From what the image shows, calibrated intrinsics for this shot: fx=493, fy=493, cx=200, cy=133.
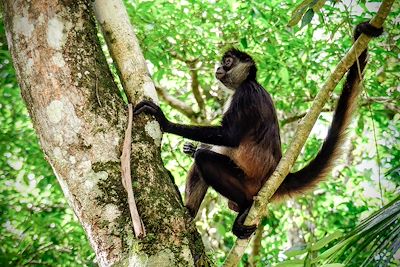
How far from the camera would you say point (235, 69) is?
3.88 metres

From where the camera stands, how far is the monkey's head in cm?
381

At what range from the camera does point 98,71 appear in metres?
2.04

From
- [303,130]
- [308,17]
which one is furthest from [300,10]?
[303,130]

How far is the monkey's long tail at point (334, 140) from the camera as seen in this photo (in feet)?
8.85

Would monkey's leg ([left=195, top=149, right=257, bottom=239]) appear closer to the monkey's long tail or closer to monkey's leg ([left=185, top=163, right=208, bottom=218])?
monkey's leg ([left=185, top=163, right=208, bottom=218])

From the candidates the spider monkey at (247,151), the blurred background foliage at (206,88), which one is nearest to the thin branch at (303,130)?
the spider monkey at (247,151)

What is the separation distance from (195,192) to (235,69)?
3.86ft

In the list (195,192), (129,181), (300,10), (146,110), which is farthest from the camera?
(195,192)

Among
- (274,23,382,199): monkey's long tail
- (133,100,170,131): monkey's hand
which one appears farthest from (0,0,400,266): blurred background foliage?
(133,100,170,131): monkey's hand

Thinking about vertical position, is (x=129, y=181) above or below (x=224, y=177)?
above

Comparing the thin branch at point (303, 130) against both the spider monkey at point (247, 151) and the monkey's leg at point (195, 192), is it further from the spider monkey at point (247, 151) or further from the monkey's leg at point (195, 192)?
the monkey's leg at point (195, 192)

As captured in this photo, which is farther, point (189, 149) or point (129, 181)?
point (189, 149)

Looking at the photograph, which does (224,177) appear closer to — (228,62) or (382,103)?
(228,62)

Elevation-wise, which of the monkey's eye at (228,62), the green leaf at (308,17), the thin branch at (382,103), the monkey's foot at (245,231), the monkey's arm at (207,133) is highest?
the green leaf at (308,17)
